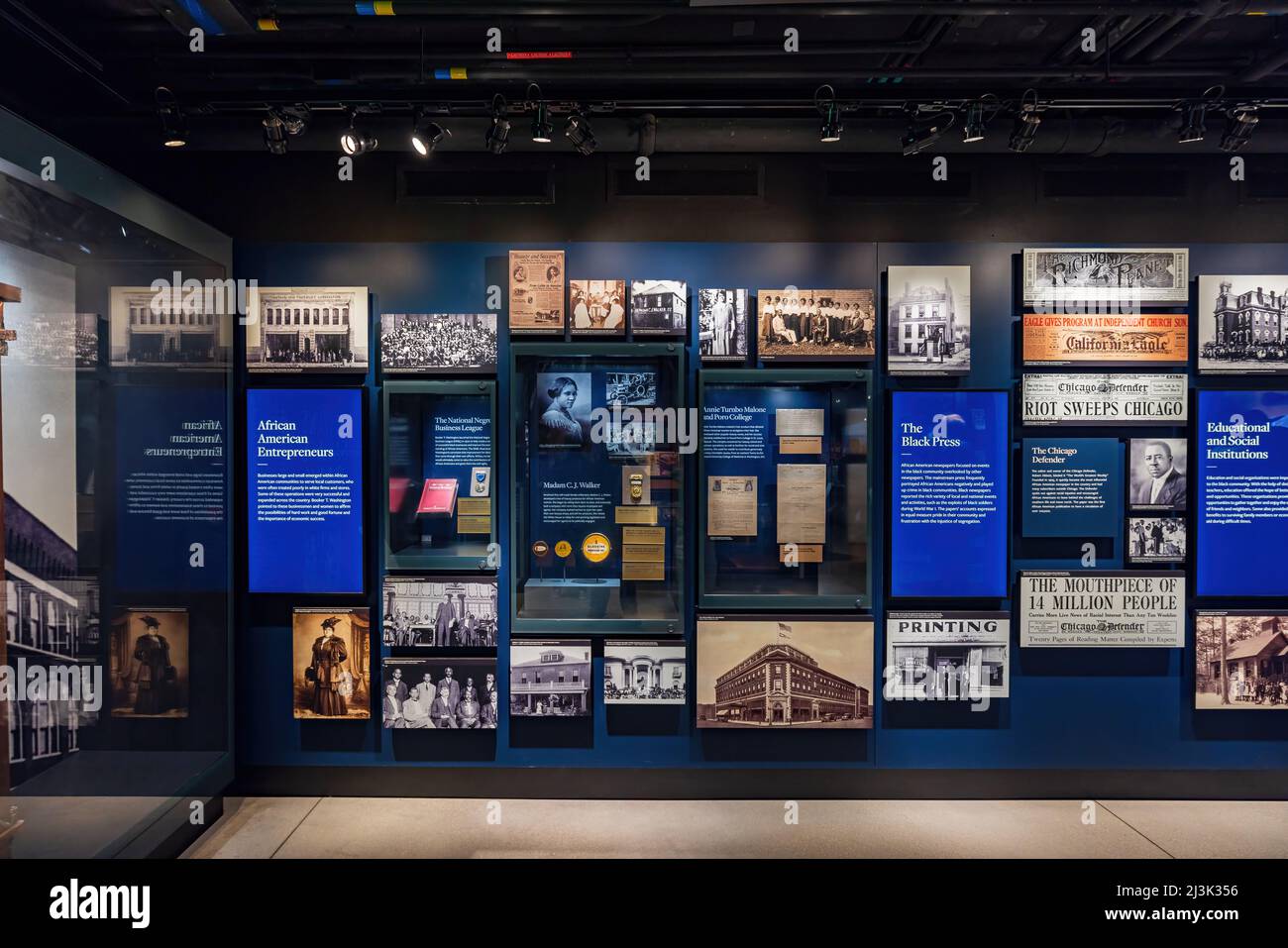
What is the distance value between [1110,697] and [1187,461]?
1.35 metres

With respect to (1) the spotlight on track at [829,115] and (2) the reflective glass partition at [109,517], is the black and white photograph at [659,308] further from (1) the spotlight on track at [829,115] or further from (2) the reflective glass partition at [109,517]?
(2) the reflective glass partition at [109,517]

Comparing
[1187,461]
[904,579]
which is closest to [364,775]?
[904,579]

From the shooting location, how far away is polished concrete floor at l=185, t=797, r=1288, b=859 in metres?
3.12

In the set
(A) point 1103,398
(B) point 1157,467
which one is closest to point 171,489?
(A) point 1103,398

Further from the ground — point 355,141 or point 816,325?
point 355,141

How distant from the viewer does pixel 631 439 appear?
3.60m

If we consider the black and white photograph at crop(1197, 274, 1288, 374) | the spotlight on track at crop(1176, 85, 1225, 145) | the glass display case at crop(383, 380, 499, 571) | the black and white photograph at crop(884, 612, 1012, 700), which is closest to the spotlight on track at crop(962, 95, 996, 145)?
the spotlight on track at crop(1176, 85, 1225, 145)

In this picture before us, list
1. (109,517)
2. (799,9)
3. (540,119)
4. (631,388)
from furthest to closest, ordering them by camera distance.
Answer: (631,388)
(540,119)
(109,517)
(799,9)

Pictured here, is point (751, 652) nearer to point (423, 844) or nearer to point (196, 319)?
point (423, 844)

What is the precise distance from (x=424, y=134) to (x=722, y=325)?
174 cm

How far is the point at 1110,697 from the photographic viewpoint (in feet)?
11.8

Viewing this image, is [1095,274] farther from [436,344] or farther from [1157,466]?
[436,344]

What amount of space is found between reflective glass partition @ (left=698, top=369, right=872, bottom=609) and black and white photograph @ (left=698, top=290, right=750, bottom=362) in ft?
0.55

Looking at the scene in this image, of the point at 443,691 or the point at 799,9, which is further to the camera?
the point at 443,691
